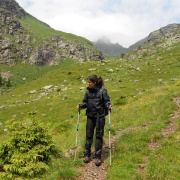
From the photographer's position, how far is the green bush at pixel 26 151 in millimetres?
12516

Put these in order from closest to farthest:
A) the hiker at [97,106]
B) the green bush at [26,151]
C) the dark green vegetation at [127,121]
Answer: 1. the dark green vegetation at [127,121]
2. the green bush at [26,151]
3. the hiker at [97,106]

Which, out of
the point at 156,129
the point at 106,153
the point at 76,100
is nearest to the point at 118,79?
the point at 76,100

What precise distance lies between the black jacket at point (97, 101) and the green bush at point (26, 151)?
2.96 m

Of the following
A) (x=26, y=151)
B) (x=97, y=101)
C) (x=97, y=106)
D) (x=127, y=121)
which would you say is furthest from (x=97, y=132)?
(x=127, y=121)

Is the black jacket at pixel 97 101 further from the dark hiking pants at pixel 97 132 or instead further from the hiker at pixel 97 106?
the dark hiking pants at pixel 97 132

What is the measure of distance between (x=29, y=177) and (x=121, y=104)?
755 inches

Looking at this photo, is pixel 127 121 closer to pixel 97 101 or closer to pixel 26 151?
pixel 97 101

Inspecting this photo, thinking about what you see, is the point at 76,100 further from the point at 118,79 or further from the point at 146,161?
the point at 146,161

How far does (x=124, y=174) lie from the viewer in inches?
458

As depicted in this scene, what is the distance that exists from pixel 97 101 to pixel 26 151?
178 inches

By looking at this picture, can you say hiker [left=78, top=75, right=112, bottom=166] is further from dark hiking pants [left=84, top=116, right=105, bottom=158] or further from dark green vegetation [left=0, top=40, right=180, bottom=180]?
dark green vegetation [left=0, top=40, right=180, bottom=180]

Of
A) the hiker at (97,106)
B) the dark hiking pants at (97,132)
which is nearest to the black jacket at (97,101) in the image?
the hiker at (97,106)

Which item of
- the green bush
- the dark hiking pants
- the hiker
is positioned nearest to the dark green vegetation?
the green bush

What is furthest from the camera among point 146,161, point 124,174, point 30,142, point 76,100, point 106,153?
point 76,100
